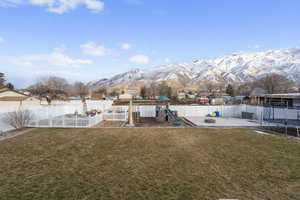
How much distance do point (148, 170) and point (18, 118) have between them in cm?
1204

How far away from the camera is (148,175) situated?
489cm

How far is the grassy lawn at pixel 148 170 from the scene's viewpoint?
3.99 metres

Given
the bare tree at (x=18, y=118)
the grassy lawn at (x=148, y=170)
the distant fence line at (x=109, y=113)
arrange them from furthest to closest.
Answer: the distant fence line at (x=109, y=113) < the bare tree at (x=18, y=118) < the grassy lawn at (x=148, y=170)

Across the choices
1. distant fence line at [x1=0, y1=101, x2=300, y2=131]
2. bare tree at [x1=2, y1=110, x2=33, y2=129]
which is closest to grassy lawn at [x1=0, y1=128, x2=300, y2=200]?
bare tree at [x1=2, y1=110, x2=33, y2=129]

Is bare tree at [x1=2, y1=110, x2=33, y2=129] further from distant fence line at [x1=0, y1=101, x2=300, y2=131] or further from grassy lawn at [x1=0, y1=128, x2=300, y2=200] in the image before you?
grassy lawn at [x1=0, y1=128, x2=300, y2=200]

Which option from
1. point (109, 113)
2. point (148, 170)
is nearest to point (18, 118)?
point (109, 113)

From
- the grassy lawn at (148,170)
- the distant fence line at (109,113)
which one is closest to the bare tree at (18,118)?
the distant fence line at (109,113)

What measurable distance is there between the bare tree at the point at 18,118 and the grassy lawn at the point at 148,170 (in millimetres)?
3975

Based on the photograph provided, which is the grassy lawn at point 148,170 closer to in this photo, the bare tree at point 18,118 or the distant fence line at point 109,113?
the bare tree at point 18,118

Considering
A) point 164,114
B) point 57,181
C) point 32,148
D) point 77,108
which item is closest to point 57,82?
point 77,108

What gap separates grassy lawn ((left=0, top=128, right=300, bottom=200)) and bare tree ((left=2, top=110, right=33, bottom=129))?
3.98m

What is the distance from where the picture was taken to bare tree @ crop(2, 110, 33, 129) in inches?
447

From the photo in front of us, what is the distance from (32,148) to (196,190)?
297 inches

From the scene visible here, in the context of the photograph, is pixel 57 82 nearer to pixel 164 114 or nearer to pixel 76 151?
pixel 164 114
